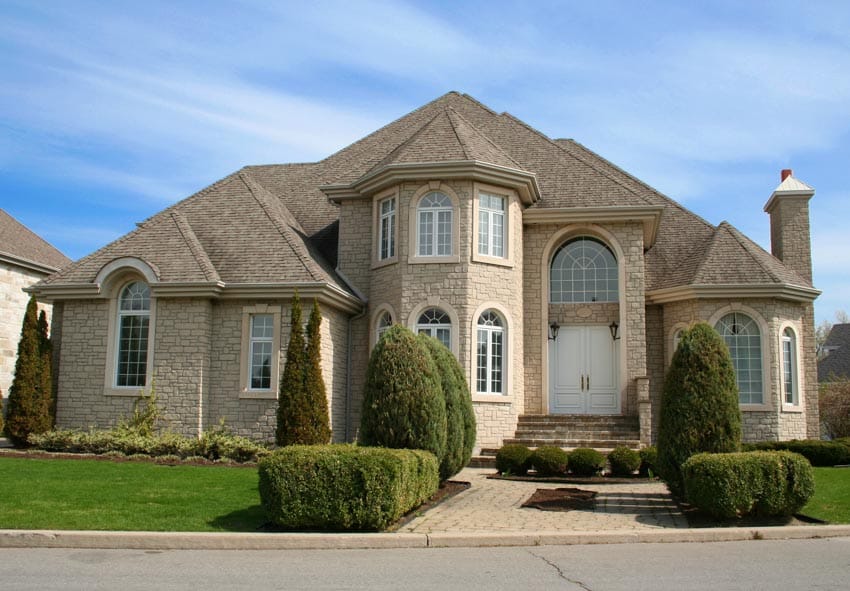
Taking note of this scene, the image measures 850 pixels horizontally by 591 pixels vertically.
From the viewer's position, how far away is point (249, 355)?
1917cm

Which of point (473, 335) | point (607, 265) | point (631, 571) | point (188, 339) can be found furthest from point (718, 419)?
point (188, 339)

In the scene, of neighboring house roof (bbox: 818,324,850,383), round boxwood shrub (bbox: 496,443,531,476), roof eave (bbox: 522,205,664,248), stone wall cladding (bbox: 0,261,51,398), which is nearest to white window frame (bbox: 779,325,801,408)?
roof eave (bbox: 522,205,664,248)

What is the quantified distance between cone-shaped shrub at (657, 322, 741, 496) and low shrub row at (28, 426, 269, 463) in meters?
9.11

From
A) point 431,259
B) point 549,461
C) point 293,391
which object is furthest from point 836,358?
point 293,391

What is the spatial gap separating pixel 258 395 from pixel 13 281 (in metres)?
13.7

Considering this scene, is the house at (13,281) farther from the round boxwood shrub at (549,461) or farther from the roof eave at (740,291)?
the roof eave at (740,291)

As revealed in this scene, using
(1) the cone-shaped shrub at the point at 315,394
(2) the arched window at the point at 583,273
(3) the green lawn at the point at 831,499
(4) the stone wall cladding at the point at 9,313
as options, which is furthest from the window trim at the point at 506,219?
(4) the stone wall cladding at the point at 9,313

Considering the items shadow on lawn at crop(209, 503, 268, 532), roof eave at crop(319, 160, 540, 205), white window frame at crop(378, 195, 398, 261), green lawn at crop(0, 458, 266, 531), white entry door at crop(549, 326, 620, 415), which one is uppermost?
roof eave at crop(319, 160, 540, 205)

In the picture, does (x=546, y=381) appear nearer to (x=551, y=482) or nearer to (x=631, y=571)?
(x=551, y=482)

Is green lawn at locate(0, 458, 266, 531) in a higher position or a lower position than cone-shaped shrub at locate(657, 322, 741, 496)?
lower

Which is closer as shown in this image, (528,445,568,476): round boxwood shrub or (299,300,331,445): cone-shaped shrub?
(528,445,568,476): round boxwood shrub

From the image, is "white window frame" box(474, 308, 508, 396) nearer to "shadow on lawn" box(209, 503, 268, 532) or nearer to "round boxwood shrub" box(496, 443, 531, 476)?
"round boxwood shrub" box(496, 443, 531, 476)

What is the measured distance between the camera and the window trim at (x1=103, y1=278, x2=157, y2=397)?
19.0 m

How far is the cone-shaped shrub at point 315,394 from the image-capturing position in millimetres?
17469
